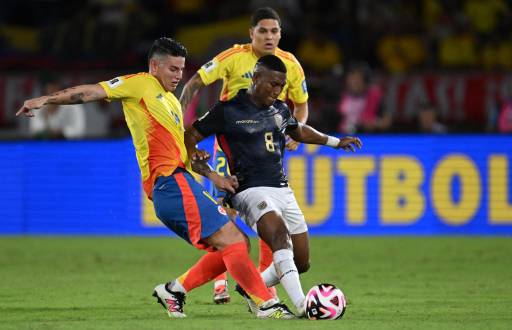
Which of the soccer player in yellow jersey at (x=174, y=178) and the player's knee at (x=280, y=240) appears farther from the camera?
the player's knee at (x=280, y=240)

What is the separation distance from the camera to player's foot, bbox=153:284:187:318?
8.46 meters

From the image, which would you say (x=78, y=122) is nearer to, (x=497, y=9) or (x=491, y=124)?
(x=491, y=124)

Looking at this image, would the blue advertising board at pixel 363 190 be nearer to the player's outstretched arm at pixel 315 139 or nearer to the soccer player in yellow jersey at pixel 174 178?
the player's outstretched arm at pixel 315 139

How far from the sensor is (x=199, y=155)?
8.52 m

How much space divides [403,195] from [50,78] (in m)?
5.32

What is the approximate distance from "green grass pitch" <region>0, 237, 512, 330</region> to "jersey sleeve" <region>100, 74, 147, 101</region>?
5.21ft

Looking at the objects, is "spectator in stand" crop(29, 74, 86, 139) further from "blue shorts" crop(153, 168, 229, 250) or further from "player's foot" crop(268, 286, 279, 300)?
"blue shorts" crop(153, 168, 229, 250)

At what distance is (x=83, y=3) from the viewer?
25.0 metres

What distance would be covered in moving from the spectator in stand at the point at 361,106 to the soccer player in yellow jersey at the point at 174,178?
8336 mm

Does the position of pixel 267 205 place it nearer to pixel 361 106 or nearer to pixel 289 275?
pixel 289 275

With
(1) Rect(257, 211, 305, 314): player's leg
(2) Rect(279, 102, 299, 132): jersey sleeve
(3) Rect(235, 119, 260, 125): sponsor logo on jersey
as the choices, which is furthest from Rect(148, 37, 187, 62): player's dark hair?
(1) Rect(257, 211, 305, 314): player's leg

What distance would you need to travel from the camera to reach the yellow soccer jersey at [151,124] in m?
8.28

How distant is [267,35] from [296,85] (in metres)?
0.53

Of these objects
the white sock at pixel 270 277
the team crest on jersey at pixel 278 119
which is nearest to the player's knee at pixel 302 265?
the white sock at pixel 270 277
